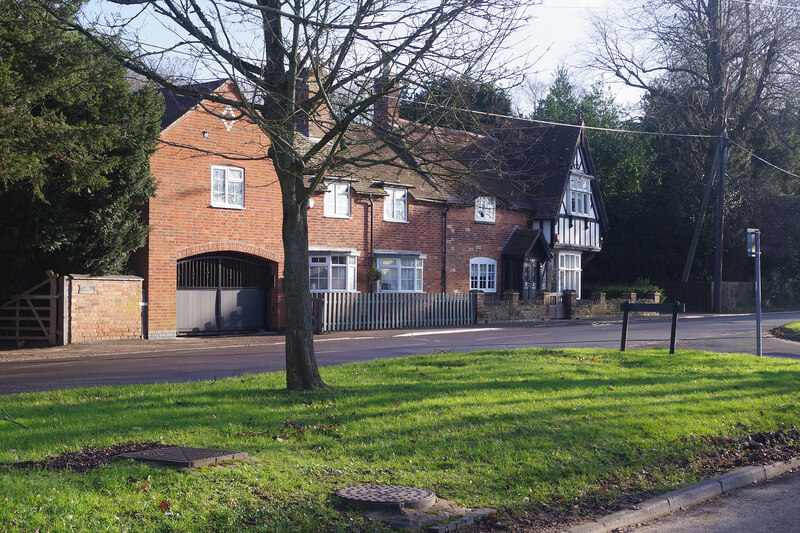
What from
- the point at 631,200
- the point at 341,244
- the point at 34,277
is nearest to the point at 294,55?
the point at 34,277

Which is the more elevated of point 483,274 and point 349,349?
point 483,274

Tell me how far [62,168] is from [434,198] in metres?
18.6

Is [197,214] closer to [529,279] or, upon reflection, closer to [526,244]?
[526,244]

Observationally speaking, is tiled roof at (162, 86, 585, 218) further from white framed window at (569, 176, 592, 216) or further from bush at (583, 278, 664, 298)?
bush at (583, 278, 664, 298)

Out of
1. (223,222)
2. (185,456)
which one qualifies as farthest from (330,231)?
(185,456)

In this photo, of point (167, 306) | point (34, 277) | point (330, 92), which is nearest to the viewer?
point (330, 92)

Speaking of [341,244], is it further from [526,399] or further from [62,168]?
[526,399]

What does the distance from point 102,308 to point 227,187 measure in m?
6.64

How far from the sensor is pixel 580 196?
145 ft

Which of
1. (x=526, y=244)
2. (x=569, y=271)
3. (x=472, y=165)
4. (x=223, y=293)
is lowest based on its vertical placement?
(x=223, y=293)

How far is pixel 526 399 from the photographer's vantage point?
1047cm

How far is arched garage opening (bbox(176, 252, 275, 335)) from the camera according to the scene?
2691 cm

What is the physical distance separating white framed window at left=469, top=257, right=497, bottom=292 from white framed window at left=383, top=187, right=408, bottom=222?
16.9 feet

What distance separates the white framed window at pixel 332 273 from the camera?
3106 cm
